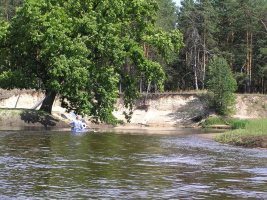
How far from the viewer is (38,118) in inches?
1738

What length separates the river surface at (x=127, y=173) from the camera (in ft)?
42.9

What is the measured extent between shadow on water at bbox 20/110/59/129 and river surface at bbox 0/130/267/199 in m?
18.9

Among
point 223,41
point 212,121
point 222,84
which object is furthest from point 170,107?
point 223,41

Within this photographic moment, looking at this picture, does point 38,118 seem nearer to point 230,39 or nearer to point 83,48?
point 83,48

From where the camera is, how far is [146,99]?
3135 inches

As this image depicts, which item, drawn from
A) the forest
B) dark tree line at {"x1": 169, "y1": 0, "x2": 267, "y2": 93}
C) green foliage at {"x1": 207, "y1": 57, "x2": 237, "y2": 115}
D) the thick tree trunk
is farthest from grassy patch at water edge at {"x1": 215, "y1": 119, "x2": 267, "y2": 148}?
dark tree line at {"x1": 169, "y1": 0, "x2": 267, "y2": 93}

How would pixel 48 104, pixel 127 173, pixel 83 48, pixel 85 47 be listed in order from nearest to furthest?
pixel 127 173 → pixel 83 48 → pixel 85 47 → pixel 48 104

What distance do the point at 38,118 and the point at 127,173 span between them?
1130 inches

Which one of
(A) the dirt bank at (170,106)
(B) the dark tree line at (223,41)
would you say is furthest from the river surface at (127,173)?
(B) the dark tree line at (223,41)

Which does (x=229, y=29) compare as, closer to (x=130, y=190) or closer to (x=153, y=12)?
(x=153, y=12)

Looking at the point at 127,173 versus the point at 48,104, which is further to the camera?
the point at 48,104

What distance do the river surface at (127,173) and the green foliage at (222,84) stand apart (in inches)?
1810

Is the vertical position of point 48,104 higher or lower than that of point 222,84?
lower

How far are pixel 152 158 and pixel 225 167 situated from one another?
11.3ft
